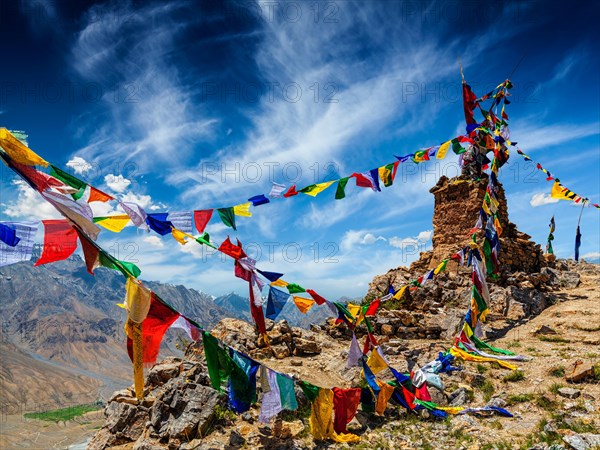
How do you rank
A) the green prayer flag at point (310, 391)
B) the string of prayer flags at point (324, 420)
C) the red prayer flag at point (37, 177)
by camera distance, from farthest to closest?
the green prayer flag at point (310, 391), the string of prayer flags at point (324, 420), the red prayer flag at point (37, 177)

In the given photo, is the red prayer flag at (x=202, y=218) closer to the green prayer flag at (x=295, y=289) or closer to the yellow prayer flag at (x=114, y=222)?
the yellow prayer flag at (x=114, y=222)

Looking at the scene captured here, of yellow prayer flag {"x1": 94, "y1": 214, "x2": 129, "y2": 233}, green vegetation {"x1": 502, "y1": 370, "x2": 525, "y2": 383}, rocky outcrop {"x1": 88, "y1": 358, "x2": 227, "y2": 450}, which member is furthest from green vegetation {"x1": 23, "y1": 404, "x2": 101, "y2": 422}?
green vegetation {"x1": 502, "y1": 370, "x2": 525, "y2": 383}

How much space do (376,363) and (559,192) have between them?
1689 cm

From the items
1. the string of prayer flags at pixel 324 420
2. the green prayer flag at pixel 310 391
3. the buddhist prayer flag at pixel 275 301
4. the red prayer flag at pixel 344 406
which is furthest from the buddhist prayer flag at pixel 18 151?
the red prayer flag at pixel 344 406

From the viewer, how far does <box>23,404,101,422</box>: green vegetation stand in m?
152

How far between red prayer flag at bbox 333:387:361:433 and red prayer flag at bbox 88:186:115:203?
6716 millimetres

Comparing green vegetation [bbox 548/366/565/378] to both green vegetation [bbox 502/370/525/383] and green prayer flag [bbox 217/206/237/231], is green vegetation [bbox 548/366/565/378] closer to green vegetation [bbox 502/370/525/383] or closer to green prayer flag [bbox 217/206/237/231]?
green vegetation [bbox 502/370/525/383]

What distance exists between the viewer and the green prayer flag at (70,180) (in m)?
7.11

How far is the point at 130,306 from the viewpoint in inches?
263

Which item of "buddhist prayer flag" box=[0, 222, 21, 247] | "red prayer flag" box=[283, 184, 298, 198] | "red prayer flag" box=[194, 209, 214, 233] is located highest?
"red prayer flag" box=[283, 184, 298, 198]

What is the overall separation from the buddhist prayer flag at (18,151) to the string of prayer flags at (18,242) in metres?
1.08

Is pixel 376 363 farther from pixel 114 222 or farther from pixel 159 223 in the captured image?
pixel 114 222

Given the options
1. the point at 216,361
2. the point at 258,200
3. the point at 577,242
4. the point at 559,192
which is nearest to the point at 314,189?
the point at 258,200

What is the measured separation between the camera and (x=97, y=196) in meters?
7.52
